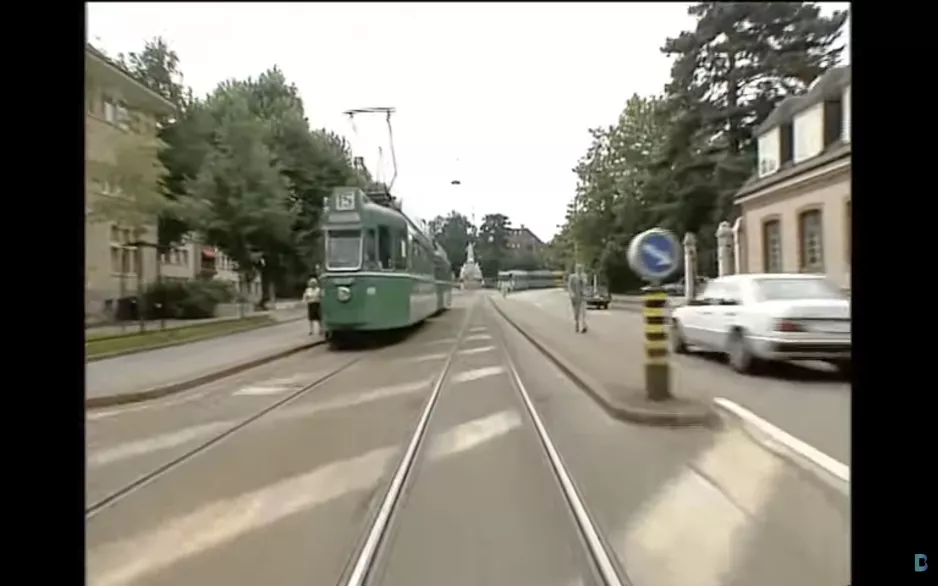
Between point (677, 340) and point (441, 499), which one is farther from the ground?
point (677, 340)

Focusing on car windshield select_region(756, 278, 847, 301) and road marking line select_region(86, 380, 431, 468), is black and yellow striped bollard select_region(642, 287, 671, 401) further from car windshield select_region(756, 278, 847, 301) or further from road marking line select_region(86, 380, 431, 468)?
road marking line select_region(86, 380, 431, 468)

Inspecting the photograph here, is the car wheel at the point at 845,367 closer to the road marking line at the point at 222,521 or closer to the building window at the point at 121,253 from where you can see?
the road marking line at the point at 222,521

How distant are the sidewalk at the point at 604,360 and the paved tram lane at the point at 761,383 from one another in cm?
4

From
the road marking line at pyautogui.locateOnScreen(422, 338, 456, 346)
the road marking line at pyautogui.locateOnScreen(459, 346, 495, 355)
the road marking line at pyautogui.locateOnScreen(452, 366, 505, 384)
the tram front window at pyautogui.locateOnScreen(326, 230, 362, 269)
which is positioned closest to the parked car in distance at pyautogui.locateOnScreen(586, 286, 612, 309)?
the tram front window at pyautogui.locateOnScreen(326, 230, 362, 269)

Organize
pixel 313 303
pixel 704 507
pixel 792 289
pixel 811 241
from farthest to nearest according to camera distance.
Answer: pixel 313 303 → pixel 792 289 → pixel 811 241 → pixel 704 507

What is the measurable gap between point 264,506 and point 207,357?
429 centimetres

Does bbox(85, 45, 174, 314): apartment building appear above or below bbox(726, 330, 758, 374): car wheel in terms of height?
above

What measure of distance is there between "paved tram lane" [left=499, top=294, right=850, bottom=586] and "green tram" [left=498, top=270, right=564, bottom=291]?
1.17 metres

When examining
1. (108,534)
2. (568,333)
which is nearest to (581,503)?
(108,534)

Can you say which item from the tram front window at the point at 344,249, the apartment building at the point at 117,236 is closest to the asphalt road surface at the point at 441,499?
the apartment building at the point at 117,236

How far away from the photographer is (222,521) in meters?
4.55

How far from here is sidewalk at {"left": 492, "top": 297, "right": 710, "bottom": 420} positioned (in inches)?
302

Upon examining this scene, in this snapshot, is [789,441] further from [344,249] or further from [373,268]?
[373,268]

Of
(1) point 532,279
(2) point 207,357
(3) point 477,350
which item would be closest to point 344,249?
(1) point 532,279
